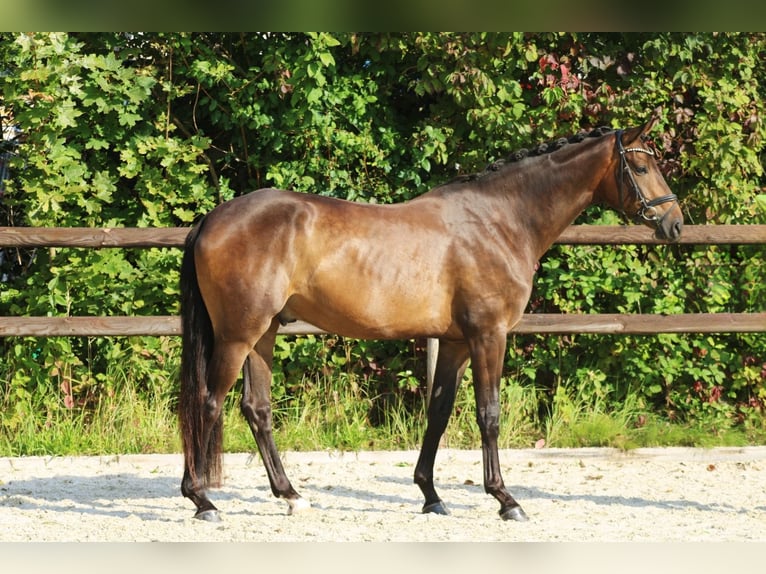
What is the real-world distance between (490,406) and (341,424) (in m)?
2.03

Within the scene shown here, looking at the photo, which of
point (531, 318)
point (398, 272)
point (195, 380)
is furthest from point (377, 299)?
point (531, 318)

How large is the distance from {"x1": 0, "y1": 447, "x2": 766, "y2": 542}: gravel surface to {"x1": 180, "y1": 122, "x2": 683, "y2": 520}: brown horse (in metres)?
0.28

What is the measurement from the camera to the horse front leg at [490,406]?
4.67 m

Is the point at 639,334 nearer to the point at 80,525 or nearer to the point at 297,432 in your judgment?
the point at 297,432

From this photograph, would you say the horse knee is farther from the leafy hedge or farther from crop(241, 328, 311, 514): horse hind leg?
the leafy hedge

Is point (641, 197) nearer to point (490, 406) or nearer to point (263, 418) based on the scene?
point (490, 406)

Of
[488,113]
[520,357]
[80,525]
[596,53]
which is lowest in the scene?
[80,525]

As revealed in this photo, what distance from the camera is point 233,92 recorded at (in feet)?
23.0

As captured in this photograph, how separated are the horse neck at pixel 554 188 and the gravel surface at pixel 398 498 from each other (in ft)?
4.95

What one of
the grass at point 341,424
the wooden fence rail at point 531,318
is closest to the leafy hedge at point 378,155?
the grass at point 341,424

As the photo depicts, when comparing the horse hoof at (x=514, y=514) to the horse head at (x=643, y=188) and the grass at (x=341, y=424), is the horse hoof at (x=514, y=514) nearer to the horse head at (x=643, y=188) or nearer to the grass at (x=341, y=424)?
the horse head at (x=643, y=188)

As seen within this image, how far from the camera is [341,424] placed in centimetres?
657

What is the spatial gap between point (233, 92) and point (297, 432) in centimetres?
267
